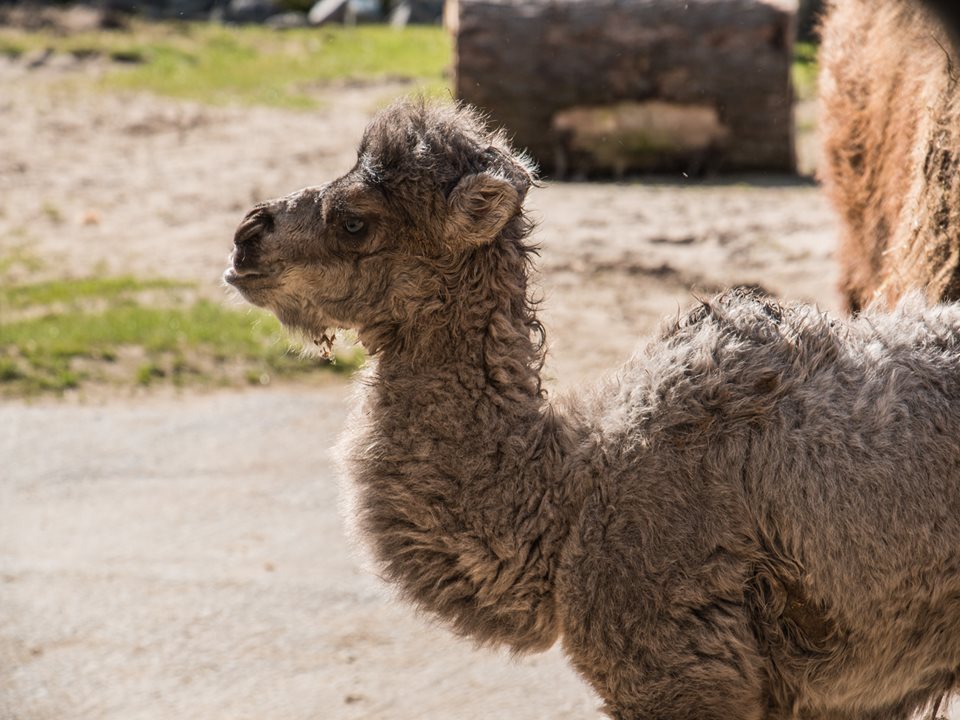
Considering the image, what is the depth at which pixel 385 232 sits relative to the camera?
3693 mm

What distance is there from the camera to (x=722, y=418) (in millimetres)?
3428

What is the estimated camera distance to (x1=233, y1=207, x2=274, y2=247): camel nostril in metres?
3.74

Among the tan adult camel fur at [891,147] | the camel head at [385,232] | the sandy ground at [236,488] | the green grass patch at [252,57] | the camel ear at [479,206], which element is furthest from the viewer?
the green grass patch at [252,57]

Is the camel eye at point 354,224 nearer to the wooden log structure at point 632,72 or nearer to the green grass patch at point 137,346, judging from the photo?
the green grass patch at point 137,346

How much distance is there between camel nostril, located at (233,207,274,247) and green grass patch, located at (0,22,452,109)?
1160cm

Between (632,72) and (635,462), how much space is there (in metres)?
8.67

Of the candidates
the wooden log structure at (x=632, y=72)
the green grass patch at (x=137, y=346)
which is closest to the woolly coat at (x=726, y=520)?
the green grass patch at (x=137, y=346)

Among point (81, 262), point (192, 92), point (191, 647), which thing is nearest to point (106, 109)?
point (192, 92)

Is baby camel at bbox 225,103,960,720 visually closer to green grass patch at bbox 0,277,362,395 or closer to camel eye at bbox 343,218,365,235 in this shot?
camel eye at bbox 343,218,365,235

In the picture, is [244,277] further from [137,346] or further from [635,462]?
[137,346]

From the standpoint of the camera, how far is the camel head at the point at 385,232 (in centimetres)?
365

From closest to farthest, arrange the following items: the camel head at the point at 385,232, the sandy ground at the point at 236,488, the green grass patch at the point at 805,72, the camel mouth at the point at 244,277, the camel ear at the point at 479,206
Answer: the camel ear at the point at 479,206 → the camel head at the point at 385,232 → the camel mouth at the point at 244,277 → the sandy ground at the point at 236,488 → the green grass patch at the point at 805,72

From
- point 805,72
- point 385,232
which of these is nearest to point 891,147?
point 385,232

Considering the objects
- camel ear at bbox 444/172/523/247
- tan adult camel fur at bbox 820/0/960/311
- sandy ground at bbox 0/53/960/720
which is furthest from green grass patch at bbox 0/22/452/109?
camel ear at bbox 444/172/523/247
